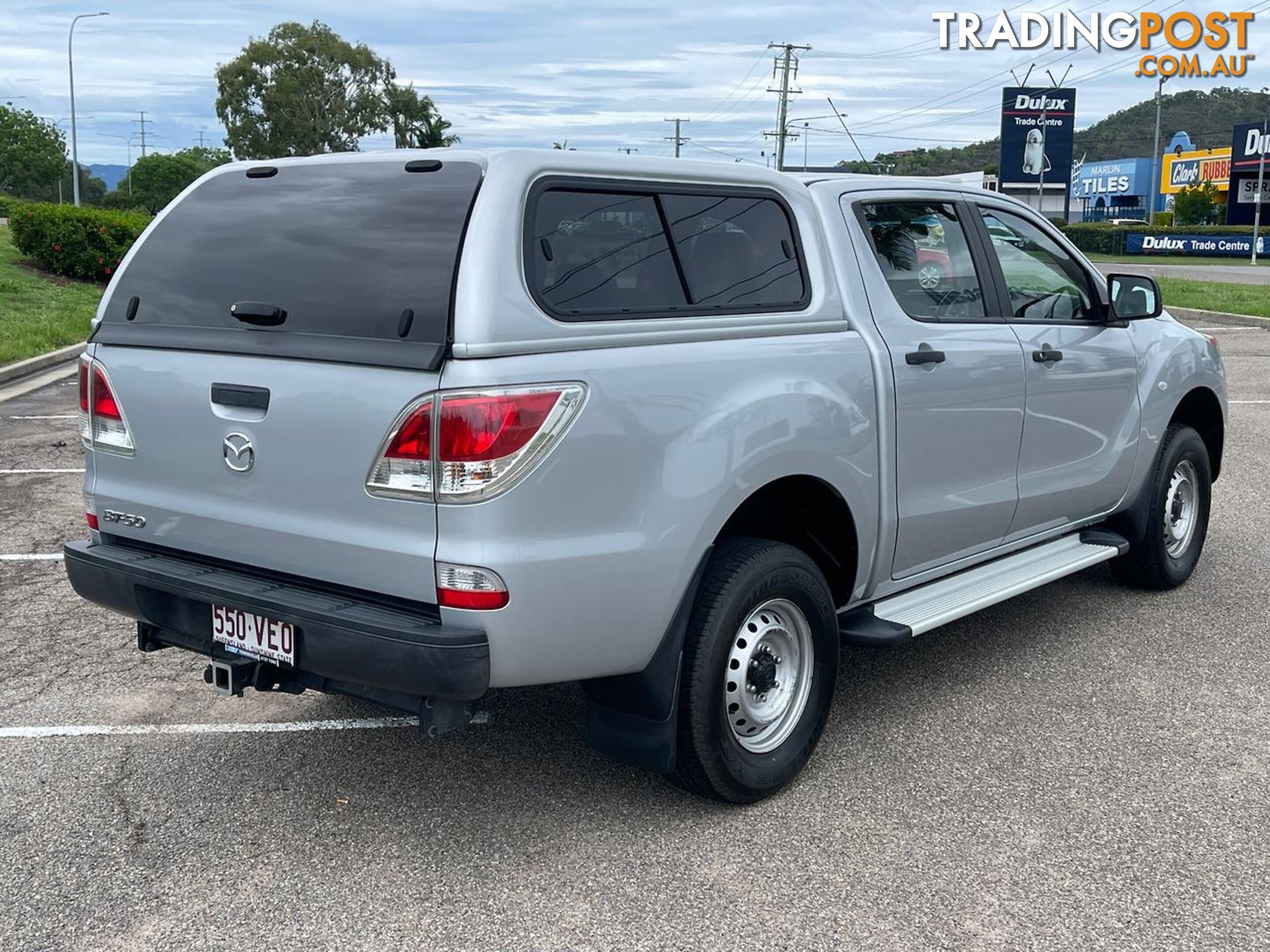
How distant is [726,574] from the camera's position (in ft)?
12.5

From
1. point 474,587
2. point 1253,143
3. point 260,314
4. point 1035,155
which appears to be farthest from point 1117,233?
point 474,587

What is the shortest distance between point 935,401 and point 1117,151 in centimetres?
14427

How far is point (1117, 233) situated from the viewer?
60.0 metres

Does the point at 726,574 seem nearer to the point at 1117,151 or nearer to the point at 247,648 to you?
the point at 247,648

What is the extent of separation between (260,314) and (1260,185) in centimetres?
5283

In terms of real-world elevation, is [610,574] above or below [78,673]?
above

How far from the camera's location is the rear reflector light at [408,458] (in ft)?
10.8

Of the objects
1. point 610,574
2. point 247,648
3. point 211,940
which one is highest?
point 610,574

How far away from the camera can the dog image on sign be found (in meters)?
73.1

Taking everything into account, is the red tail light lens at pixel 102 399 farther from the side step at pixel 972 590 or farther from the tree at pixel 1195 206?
the tree at pixel 1195 206

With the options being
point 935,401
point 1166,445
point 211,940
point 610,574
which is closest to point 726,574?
point 610,574

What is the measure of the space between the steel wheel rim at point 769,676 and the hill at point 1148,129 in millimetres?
129179

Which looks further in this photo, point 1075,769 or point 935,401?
point 935,401

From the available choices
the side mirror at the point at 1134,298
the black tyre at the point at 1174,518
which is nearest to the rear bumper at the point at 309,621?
the side mirror at the point at 1134,298
